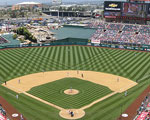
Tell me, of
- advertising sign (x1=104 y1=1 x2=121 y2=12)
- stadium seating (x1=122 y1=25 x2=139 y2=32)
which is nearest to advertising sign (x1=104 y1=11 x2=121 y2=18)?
advertising sign (x1=104 y1=1 x2=121 y2=12)

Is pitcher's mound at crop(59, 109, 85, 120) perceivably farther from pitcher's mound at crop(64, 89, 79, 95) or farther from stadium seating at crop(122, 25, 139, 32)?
stadium seating at crop(122, 25, 139, 32)

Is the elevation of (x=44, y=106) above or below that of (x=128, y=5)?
below

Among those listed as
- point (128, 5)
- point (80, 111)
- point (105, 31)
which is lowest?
point (80, 111)

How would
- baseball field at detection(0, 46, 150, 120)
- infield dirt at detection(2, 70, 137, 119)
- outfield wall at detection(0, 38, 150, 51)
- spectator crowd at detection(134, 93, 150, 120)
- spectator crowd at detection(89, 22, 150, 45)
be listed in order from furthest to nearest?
spectator crowd at detection(89, 22, 150, 45) → outfield wall at detection(0, 38, 150, 51) → infield dirt at detection(2, 70, 137, 119) → baseball field at detection(0, 46, 150, 120) → spectator crowd at detection(134, 93, 150, 120)

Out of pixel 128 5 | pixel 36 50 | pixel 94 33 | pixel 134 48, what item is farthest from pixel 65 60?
pixel 128 5

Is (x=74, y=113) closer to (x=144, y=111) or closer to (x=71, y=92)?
(x=71, y=92)

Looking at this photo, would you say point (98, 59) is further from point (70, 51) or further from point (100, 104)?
point (100, 104)

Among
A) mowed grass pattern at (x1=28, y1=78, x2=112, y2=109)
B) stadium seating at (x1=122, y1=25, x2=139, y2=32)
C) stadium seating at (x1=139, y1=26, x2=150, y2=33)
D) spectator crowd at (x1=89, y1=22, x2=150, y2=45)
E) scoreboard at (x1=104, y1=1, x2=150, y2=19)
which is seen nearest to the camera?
mowed grass pattern at (x1=28, y1=78, x2=112, y2=109)

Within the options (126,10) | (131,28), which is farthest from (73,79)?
(126,10)
